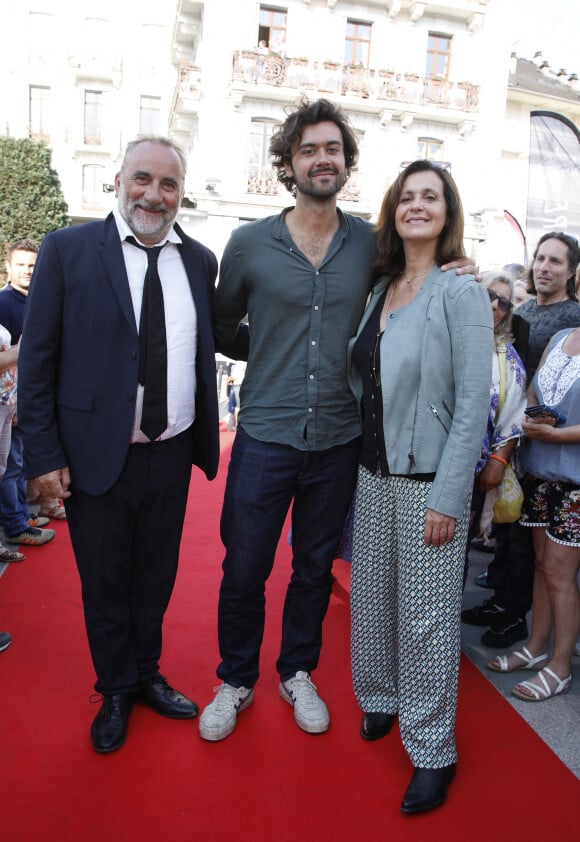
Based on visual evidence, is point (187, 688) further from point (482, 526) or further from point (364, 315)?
point (364, 315)

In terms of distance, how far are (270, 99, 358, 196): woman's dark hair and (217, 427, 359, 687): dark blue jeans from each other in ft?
3.57

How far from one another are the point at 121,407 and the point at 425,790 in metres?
1.59

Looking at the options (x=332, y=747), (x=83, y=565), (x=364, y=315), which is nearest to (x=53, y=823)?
(x=83, y=565)

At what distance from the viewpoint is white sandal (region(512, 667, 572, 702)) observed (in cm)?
265

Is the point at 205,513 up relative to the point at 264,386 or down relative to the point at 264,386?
down

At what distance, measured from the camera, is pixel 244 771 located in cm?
219

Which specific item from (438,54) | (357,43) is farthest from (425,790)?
(438,54)

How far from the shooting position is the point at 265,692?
2.69 meters

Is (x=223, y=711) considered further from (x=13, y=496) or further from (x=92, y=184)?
(x=92, y=184)

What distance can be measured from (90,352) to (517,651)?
2308mm

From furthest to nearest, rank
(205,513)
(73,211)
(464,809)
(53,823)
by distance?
(73,211), (205,513), (464,809), (53,823)

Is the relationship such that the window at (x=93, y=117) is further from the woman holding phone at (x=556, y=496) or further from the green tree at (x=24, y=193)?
the woman holding phone at (x=556, y=496)

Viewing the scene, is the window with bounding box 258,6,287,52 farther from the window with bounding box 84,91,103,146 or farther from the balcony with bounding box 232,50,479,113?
the window with bounding box 84,91,103,146

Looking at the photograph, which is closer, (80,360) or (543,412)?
(80,360)
